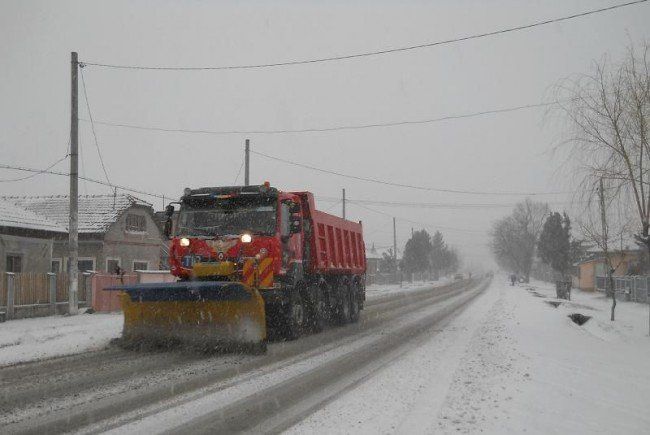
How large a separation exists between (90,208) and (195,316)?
25.7 meters

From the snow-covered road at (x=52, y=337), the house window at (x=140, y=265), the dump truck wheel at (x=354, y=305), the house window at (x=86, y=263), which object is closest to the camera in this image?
the snow-covered road at (x=52, y=337)

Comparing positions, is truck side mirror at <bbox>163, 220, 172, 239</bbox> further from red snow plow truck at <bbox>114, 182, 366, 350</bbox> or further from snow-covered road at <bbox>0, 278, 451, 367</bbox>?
snow-covered road at <bbox>0, 278, 451, 367</bbox>

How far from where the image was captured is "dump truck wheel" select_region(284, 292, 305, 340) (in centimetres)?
1255

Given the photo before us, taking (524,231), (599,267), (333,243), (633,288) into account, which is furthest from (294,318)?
(524,231)

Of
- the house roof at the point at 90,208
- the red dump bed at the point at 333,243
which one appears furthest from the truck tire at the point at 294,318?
the house roof at the point at 90,208

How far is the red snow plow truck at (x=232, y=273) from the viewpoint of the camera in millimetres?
10797

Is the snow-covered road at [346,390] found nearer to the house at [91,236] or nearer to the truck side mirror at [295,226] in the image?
the truck side mirror at [295,226]

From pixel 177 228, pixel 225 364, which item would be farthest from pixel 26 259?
pixel 225 364

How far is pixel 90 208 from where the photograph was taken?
34.1m

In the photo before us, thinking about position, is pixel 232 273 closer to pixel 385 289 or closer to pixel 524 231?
pixel 385 289

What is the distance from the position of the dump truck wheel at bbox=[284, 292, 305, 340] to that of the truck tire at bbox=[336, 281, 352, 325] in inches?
130

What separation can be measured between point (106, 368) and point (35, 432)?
11.6ft

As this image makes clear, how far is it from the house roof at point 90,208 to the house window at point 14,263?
806cm

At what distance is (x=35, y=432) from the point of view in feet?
18.6
